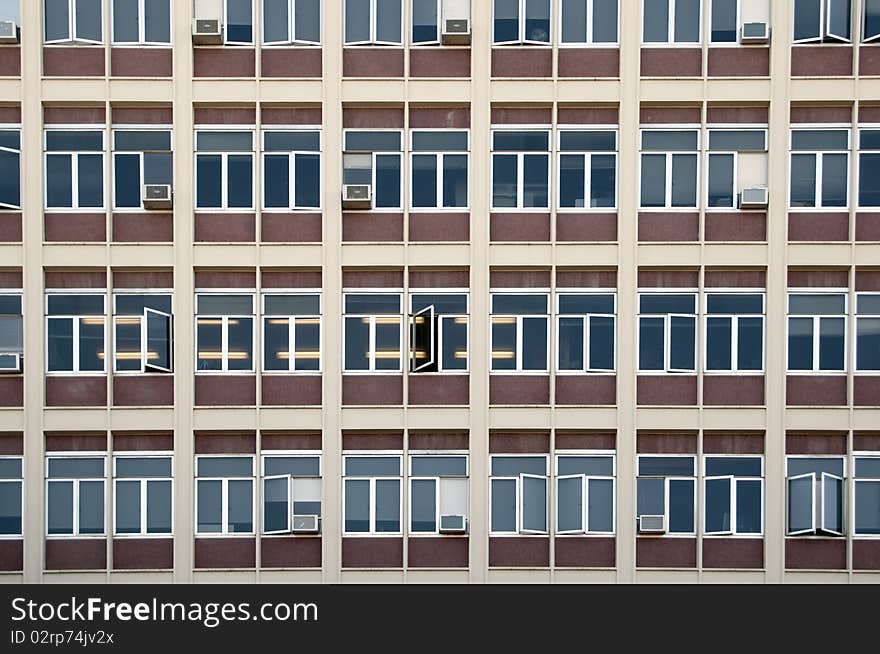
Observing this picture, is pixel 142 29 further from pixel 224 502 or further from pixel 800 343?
pixel 800 343

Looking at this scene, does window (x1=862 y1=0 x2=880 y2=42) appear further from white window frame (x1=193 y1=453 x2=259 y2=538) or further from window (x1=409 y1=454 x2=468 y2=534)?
white window frame (x1=193 y1=453 x2=259 y2=538)

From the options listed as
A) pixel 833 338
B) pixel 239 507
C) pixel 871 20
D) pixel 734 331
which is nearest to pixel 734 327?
pixel 734 331

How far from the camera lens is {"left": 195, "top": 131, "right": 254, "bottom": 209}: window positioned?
1661cm

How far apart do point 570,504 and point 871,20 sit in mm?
10223

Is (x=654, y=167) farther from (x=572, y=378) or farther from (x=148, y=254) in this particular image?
(x=148, y=254)

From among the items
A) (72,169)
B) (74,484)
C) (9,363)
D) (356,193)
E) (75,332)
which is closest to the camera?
(9,363)

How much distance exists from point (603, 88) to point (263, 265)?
684 cm

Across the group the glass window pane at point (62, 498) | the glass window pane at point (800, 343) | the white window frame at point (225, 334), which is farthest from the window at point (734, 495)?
the glass window pane at point (62, 498)

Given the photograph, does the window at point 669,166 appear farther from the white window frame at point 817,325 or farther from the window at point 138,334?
the window at point 138,334

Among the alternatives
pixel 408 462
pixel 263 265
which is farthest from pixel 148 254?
pixel 408 462

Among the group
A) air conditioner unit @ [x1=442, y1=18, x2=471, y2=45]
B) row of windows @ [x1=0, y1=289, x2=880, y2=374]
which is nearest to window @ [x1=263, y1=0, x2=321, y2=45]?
air conditioner unit @ [x1=442, y1=18, x2=471, y2=45]

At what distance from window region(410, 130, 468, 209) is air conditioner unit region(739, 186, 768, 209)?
4.92m

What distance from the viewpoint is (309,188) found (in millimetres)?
16641

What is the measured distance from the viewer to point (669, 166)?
54.3 ft
